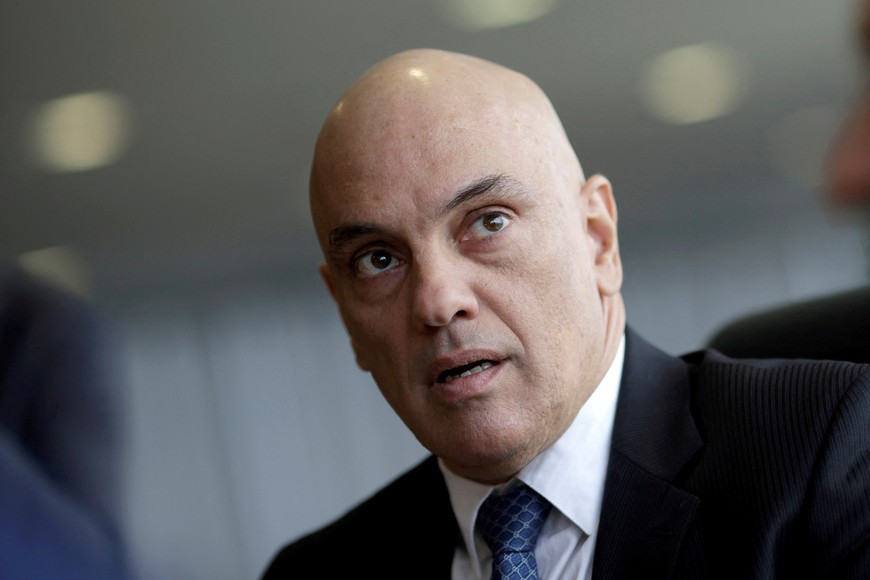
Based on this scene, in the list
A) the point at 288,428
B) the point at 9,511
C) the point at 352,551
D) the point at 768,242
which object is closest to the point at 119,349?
the point at 9,511

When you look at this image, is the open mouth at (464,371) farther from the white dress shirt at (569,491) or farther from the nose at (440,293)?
the white dress shirt at (569,491)

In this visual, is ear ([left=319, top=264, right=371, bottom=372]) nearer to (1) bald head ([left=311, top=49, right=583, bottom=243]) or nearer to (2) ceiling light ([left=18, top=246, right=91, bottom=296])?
(1) bald head ([left=311, top=49, right=583, bottom=243])

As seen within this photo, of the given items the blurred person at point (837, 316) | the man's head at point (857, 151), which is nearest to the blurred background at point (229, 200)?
the blurred person at point (837, 316)

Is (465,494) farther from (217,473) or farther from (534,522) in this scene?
(217,473)

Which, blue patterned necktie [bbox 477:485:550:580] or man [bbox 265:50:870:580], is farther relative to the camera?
blue patterned necktie [bbox 477:485:550:580]

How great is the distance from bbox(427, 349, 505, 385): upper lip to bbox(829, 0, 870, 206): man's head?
878 millimetres

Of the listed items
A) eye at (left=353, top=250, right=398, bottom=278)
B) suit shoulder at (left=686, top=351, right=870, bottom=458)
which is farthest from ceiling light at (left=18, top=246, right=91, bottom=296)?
suit shoulder at (left=686, top=351, right=870, bottom=458)

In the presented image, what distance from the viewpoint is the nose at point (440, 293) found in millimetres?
1732

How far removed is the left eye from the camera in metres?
1.81

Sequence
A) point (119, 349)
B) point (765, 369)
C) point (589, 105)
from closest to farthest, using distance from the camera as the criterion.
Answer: point (119, 349)
point (765, 369)
point (589, 105)

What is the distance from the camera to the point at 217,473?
2980 millimetres

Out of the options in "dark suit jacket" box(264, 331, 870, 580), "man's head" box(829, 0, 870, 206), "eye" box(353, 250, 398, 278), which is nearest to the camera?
"dark suit jacket" box(264, 331, 870, 580)

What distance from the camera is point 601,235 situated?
201 cm

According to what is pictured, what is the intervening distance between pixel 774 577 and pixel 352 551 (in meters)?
0.84
